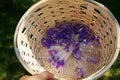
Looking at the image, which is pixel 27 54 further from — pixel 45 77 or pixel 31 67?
pixel 45 77

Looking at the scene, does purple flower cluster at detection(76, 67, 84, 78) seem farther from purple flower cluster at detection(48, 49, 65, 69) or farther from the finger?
the finger

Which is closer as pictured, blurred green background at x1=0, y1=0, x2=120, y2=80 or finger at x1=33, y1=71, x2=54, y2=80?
finger at x1=33, y1=71, x2=54, y2=80

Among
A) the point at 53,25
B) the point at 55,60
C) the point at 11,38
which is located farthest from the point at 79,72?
the point at 11,38

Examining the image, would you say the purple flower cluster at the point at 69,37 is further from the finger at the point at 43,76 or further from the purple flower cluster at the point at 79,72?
the finger at the point at 43,76

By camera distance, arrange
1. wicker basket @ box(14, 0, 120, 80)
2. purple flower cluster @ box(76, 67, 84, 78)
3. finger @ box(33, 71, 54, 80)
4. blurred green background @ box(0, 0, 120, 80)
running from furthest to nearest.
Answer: blurred green background @ box(0, 0, 120, 80) → purple flower cluster @ box(76, 67, 84, 78) → wicker basket @ box(14, 0, 120, 80) → finger @ box(33, 71, 54, 80)

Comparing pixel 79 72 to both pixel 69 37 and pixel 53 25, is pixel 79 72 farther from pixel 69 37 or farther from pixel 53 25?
pixel 53 25

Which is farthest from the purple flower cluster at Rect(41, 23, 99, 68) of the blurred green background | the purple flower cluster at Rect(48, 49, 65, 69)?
the blurred green background

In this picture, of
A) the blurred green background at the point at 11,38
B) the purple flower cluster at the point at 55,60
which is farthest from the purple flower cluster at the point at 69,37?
the blurred green background at the point at 11,38
